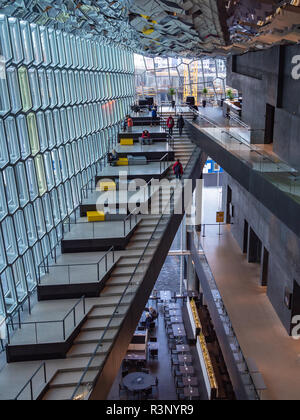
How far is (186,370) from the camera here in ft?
81.7

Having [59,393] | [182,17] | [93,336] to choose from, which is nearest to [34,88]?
[182,17]

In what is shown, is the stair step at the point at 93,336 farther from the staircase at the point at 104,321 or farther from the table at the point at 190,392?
the table at the point at 190,392

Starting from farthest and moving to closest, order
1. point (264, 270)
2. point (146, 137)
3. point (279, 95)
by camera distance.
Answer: point (146, 137) → point (264, 270) → point (279, 95)

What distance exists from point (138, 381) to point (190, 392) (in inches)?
96.6

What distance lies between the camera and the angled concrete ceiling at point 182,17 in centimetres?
1189

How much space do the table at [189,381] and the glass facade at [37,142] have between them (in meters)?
10.6

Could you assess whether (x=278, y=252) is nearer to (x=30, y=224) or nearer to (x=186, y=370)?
(x=186, y=370)

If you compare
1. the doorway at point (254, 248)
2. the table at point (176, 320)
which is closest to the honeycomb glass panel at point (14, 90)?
the doorway at point (254, 248)

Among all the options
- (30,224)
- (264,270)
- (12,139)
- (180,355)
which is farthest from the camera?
(180,355)

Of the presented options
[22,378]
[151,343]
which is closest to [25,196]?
[22,378]

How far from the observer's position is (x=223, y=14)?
13.9 m

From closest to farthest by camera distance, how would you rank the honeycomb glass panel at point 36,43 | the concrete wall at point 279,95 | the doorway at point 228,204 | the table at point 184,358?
the honeycomb glass panel at point 36,43, the concrete wall at point 279,95, the table at point 184,358, the doorway at point 228,204

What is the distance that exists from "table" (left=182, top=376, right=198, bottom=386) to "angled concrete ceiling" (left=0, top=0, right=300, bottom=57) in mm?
15375

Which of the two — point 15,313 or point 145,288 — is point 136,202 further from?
point 15,313
